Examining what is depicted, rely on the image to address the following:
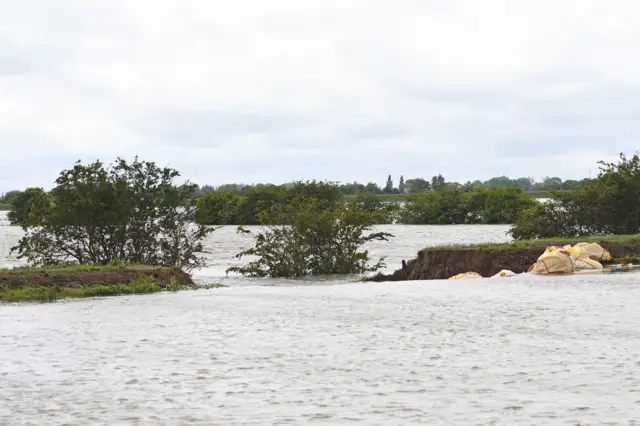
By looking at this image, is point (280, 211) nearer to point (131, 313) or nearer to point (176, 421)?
point (131, 313)

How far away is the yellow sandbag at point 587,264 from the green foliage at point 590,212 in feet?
37.2

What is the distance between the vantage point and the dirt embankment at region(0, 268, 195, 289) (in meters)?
22.4

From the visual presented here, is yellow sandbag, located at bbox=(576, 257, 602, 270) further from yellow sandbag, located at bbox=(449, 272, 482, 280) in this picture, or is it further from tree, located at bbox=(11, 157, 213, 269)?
tree, located at bbox=(11, 157, 213, 269)

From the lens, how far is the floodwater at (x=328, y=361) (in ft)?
27.8

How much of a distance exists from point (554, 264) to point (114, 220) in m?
13.9

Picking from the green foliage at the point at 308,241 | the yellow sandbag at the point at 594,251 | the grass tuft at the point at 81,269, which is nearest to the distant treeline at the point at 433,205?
the green foliage at the point at 308,241

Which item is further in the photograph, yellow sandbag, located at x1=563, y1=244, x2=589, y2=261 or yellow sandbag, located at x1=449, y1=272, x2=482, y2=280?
yellow sandbag, located at x1=563, y1=244, x2=589, y2=261

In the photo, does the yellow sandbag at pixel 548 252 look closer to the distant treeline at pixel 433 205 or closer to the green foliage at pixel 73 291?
the green foliage at pixel 73 291

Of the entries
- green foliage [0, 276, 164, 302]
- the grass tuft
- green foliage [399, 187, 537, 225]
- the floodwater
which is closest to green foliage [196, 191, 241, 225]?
green foliage [399, 187, 537, 225]

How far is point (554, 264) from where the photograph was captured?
26.7m

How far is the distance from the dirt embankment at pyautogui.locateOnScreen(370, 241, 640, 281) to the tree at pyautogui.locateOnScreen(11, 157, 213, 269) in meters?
6.96

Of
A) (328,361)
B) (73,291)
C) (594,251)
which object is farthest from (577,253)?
(328,361)

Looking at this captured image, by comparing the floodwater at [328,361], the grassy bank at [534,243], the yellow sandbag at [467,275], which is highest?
the grassy bank at [534,243]

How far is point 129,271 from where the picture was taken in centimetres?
2481
